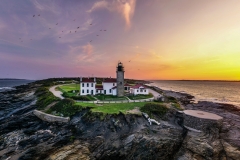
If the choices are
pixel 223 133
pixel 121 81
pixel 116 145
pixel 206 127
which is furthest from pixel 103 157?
pixel 121 81

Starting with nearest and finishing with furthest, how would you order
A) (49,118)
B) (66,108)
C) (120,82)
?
(49,118)
(66,108)
(120,82)

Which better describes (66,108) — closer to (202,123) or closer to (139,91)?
(139,91)

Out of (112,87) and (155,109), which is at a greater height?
(112,87)

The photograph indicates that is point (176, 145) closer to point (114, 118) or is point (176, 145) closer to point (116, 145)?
point (116, 145)

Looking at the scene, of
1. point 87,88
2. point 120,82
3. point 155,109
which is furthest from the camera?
point 87,88

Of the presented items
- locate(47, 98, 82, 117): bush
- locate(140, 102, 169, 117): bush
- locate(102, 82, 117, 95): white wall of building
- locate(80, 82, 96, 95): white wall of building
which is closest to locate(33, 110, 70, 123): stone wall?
locate(47, 98, 82, 117): bush

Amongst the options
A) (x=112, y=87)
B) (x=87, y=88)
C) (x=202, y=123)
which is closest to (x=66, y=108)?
(x=87, y=88)

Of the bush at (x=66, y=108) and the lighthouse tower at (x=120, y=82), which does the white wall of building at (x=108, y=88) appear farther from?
the bush at (x=66, y=108)
